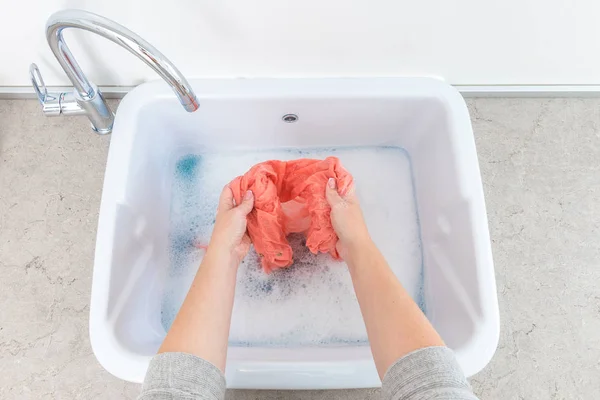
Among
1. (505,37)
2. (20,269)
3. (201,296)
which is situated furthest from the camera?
(20,269)

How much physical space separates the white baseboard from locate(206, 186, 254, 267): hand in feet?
1.30

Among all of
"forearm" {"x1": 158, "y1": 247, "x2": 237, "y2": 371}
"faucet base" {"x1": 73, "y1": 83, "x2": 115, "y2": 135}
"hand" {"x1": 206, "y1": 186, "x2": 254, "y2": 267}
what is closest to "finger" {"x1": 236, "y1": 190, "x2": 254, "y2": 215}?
"hand" {"x1": 206, "y1": 186, "x2": 254, "y2": 267}

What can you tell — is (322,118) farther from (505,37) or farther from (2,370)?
(2,370)

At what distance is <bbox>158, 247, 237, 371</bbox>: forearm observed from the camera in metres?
0.75

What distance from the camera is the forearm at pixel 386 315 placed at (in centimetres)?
74

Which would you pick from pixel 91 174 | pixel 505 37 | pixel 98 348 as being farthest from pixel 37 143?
pixel 505 37

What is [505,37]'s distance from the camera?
982mm

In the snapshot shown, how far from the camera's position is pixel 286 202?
1.11 m

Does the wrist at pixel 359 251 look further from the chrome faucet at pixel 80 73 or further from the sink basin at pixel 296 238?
the chrome faucet at pixel 80 73

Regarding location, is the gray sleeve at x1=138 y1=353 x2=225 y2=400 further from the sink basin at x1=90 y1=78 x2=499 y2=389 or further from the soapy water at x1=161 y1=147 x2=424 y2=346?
the soapy water at x1=161 y1=147 x2=424 y2=346

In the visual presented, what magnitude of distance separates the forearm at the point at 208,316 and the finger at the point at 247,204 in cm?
11

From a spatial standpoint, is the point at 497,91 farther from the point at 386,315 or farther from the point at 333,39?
the point at 386,315

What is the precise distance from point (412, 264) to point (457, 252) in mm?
165

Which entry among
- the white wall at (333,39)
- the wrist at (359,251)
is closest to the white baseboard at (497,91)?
the white wall at (333,39)
